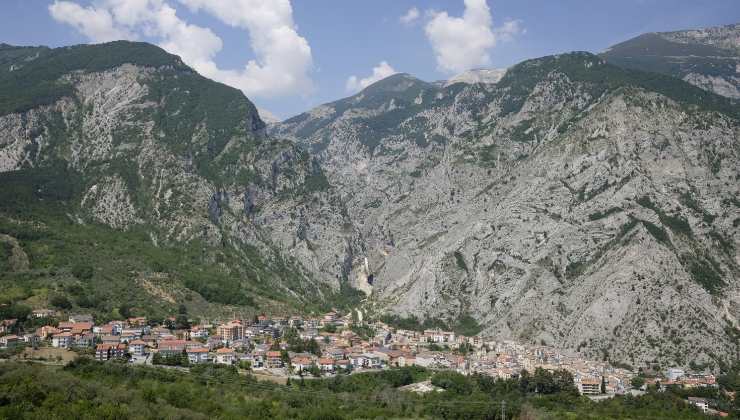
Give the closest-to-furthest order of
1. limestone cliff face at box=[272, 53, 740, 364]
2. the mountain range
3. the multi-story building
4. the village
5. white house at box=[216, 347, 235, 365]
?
the village
white house at box=[216, 347, 235, 365]
the multi-story building
limestone cliff face at box=[272, 53, 740, 364]
the mountain range

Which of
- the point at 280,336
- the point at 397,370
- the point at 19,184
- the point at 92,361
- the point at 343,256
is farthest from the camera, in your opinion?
the point at 343,256

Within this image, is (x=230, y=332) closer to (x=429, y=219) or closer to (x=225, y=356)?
(x=225, y=356)

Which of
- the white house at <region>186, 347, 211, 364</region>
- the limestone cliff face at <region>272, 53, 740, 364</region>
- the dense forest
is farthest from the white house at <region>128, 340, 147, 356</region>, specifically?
the limestone cliff face at <region>272, 53, 740, 364</region>

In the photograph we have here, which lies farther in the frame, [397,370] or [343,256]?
[343,256]

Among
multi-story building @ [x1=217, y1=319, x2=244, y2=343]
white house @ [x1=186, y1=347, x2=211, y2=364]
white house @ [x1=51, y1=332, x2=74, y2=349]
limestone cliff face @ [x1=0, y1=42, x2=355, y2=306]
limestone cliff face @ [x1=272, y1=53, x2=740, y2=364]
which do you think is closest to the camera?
white house @ [x1=51, y1=332, x2=74, y2=349]

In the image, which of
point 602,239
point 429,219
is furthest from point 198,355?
point 429,219

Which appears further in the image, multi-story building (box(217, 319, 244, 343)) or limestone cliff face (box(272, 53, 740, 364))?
limestone cliff face (box(272, 53, 740, 364))

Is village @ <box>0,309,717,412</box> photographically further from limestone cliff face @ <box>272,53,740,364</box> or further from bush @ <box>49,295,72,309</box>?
limestone cliff face @ <box>272,53,740,364</box>

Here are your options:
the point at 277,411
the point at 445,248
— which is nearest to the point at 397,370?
the point at 277,411

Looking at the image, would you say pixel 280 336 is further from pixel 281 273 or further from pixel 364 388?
pixel 281 273
